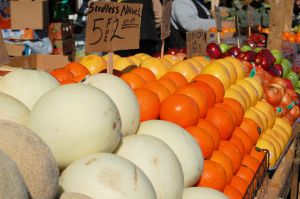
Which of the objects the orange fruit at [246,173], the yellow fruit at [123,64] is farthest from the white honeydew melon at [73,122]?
the yellow fruit at [123,64]

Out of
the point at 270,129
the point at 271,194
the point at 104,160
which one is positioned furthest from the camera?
the point at 270,129

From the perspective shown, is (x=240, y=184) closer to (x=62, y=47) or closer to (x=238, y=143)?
(x=238, y=143)

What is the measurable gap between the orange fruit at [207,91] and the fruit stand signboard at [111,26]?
391mm

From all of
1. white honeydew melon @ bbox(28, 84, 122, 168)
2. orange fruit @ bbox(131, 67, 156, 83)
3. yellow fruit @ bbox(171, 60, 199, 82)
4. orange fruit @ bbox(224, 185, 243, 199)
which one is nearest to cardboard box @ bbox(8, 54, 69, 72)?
yellow fruit @ bbox(171, 60, 199, 82)

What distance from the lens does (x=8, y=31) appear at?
567 centimetres

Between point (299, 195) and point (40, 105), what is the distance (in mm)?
3001

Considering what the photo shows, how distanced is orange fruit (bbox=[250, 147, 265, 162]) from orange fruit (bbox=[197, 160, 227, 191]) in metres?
0.57

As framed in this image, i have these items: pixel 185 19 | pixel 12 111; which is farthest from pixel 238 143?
pixel 185 19

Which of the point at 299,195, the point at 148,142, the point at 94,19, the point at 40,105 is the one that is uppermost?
the point at 94,19

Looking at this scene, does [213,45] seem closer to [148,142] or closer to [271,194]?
[271,194]

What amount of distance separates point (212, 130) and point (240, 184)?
0.27m

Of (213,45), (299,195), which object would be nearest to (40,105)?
(213,45)

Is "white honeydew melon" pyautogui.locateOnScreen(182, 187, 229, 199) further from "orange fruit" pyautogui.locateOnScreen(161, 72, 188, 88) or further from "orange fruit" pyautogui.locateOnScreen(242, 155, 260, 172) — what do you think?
"orange fruit" pyautogui.locateOnScreen(161, 72, 188, 88)

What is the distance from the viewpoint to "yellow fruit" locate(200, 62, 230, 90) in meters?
2.56
